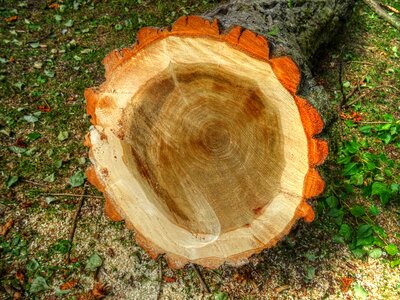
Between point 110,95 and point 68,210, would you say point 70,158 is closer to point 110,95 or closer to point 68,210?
point 68,210

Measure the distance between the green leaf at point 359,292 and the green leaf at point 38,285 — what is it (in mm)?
1901

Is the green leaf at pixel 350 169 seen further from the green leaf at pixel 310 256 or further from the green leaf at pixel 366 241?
the green leaf at pixel 310 256

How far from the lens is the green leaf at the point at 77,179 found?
2.82 meters

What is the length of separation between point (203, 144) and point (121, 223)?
104 centimetres

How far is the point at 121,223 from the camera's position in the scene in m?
2.64

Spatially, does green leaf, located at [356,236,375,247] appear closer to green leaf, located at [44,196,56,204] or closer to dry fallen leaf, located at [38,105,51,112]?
green leaf, located at [44,196,56,204]

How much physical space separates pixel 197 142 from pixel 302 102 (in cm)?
57

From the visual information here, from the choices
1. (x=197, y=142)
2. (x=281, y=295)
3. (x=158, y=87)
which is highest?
(x=158, y=87)

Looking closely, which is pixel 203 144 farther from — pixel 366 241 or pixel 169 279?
pixel 366 241

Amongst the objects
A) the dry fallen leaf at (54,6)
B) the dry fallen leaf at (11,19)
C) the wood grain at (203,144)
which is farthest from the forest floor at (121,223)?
the dry fallen leaf at (54,6)

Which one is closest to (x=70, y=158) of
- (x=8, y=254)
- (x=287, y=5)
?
(x=8, y=254)

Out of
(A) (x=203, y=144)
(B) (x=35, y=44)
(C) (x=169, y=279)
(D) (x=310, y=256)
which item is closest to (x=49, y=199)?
(C) (x=169, y=279)

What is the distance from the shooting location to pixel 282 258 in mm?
2477

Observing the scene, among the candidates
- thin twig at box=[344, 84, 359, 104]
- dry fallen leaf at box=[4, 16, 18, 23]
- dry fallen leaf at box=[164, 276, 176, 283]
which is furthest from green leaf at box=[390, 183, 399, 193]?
dry fallen leaf at box=[4, 16, 18, 23]
